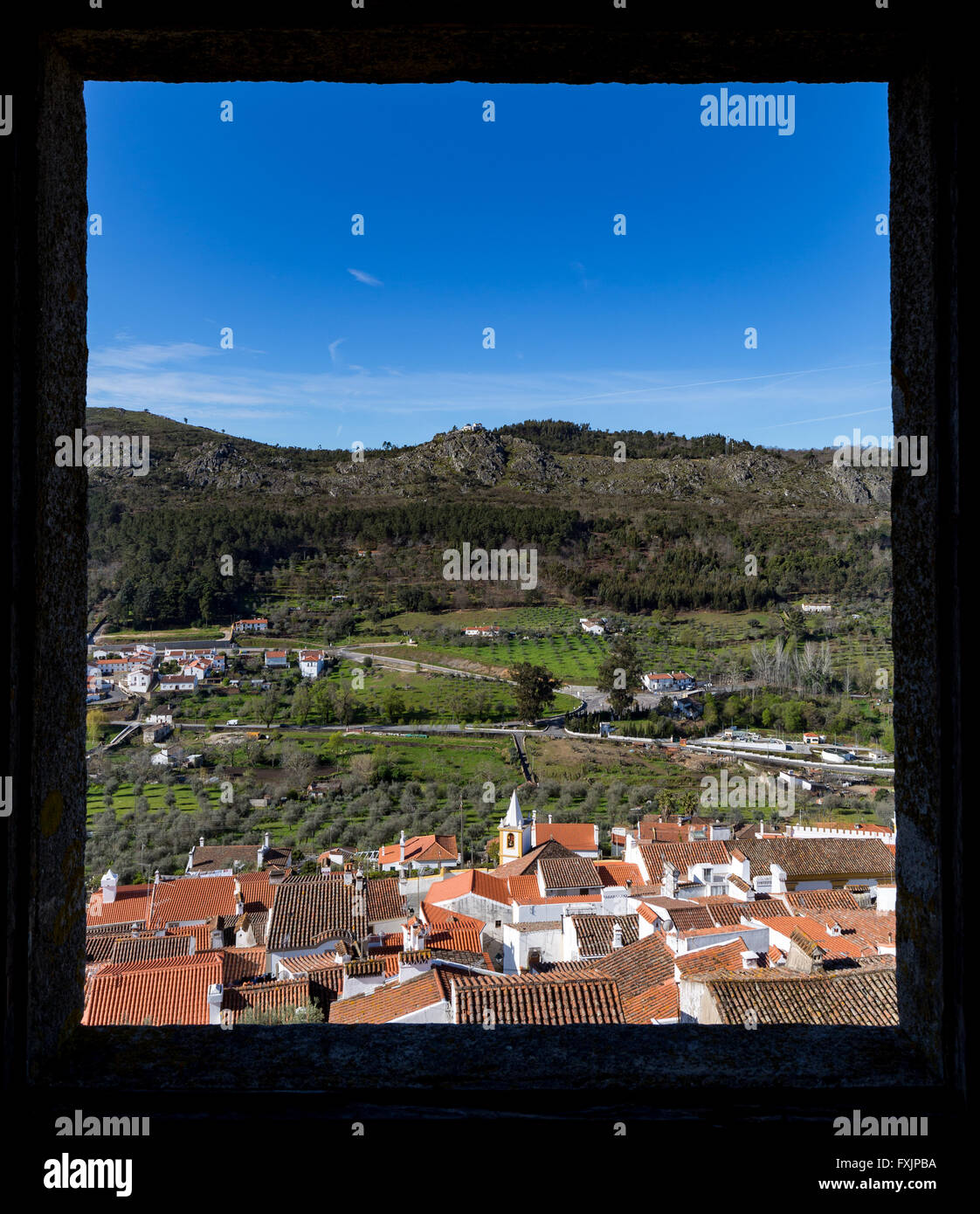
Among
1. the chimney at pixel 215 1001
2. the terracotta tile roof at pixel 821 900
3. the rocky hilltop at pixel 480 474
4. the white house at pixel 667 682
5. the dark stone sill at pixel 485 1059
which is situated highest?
the rocky hilltop at pixel 480 474

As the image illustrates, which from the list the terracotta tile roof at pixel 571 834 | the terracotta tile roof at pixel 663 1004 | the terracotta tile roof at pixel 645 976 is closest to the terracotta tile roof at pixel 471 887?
the terracotta tile roof at pixel 571 834

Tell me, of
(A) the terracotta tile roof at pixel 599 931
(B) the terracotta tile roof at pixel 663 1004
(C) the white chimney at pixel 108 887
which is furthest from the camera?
(C) the white chimney at pixel 108 887

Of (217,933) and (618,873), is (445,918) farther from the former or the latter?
(217,933)

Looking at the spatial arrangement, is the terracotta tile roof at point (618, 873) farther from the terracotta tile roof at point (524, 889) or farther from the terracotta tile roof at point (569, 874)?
the terracotta tile roof at point (524, 889)

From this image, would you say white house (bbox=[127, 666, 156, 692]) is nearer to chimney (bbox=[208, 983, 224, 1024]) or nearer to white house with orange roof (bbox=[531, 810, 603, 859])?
chimney (bbox=[208, 983, 224, 1024])

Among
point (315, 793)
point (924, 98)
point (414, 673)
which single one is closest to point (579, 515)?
point (414, 673)

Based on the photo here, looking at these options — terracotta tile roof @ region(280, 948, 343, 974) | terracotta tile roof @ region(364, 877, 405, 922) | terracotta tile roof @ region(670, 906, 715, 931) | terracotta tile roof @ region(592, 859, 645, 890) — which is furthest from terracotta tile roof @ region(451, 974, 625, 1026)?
terracotta tile roof @ region(364, 877, 405, 922)

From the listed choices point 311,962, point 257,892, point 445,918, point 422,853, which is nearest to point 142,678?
point 311,962
